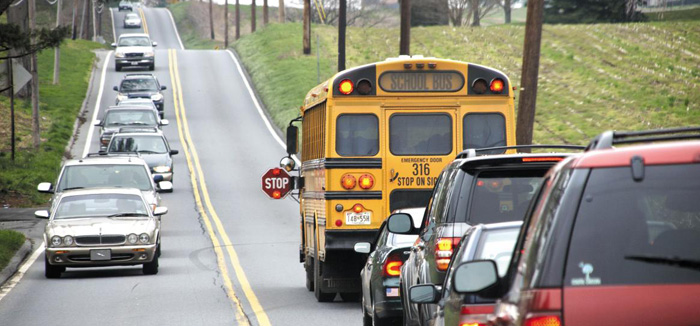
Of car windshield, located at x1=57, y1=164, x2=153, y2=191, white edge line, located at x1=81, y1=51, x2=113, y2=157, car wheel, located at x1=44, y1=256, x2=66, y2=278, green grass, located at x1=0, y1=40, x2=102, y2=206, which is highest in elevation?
car windshield, located at x1=57, y1=164, x2=153, y2=191

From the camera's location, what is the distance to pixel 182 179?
37.7m

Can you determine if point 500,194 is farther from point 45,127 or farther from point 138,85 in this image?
point 138,85

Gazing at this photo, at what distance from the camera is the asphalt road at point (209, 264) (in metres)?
14.3

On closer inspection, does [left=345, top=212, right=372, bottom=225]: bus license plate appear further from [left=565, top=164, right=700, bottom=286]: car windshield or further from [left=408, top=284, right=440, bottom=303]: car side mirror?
[left=565, top=164, right=700, bottom=286]: car windshield

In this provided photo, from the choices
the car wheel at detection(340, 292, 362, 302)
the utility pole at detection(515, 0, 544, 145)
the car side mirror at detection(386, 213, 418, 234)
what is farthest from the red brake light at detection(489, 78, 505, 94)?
the utility pole at detection(515, 0, 544, 145)

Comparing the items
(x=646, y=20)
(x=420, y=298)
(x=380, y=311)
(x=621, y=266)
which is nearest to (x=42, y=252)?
(x=380, y=311)

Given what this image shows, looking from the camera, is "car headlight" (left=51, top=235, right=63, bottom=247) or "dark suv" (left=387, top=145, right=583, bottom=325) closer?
"dark suv" (left=387, top=145, right=583, bottom=325)

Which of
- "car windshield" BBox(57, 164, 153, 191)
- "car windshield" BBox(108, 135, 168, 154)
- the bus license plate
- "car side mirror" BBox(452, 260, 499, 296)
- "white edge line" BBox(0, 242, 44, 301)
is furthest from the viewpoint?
"car windshield" BBox(108, 135, 168, 154)

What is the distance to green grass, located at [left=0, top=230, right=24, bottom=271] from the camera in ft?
67.2

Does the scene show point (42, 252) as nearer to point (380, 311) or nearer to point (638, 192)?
point (380, 311)

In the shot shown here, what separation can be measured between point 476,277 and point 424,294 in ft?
6.01

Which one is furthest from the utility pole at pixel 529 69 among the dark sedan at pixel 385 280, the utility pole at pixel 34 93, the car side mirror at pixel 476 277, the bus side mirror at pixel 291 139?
the utility pole at pixel 34 93

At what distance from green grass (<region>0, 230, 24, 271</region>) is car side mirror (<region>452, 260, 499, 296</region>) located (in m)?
15.8

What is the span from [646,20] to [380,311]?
58.8 metres
